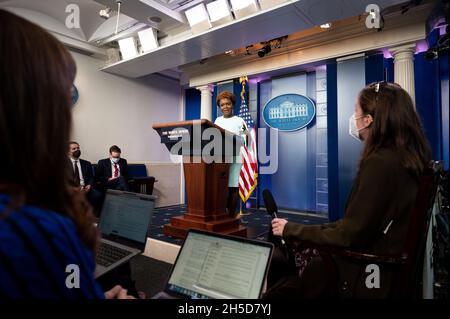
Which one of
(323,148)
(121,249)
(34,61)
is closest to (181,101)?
(323,148)

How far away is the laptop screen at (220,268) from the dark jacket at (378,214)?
409 mm

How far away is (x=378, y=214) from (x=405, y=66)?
11.9 ft

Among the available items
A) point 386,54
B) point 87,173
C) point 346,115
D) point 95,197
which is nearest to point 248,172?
point 346,115

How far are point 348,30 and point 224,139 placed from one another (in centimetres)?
303

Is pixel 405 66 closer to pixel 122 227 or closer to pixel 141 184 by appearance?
pixel 122 227

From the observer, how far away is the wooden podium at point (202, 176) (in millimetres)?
2393

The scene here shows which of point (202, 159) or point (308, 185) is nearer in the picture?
point (202, 159)

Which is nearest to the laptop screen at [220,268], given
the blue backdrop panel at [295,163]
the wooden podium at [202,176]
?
the wooden podium at [202,176]

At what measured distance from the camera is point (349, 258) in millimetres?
1114

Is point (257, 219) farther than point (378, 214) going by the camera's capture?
Yes

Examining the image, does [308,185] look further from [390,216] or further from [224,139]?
[390,216]

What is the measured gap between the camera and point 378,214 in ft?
3.45

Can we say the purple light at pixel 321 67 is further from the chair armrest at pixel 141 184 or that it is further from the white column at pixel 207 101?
the chair armrest at pixel 141 184
